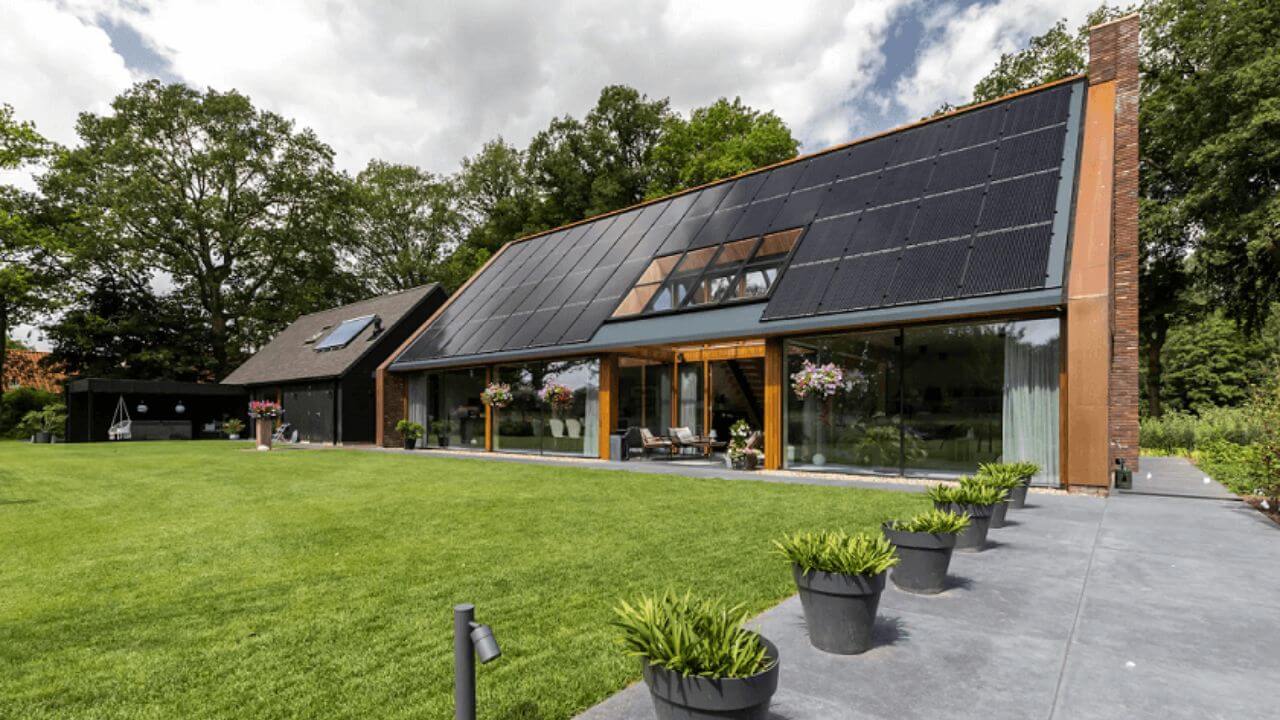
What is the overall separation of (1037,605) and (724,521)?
344cm

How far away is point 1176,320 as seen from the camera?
2555 cm

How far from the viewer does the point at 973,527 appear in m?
5.59

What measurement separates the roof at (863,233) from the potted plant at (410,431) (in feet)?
6.63

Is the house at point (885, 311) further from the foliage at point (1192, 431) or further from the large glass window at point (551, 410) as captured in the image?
the foliage at point (1192, 431)

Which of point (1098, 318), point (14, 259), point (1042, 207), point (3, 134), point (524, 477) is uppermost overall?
point (3, 134)

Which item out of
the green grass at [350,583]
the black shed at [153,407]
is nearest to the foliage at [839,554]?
the green grass at [350,583]

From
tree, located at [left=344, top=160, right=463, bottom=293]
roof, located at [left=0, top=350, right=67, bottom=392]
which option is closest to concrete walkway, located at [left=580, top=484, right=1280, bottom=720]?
tree, located at [left=344, top=160, right=463, bottom=293]

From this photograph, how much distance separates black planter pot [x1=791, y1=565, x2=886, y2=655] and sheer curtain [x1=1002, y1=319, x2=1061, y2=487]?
812 centimetres

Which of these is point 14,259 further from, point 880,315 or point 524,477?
point 880,315

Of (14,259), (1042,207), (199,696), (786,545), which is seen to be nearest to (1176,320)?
(1042,207)

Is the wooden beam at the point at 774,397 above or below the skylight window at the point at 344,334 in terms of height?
below

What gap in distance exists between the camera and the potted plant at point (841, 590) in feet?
10.9

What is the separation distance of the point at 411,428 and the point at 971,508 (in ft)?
60.1

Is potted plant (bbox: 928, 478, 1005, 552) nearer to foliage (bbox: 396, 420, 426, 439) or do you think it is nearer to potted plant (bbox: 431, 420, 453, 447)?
potted plant (bbox: 431, 420, 453, 447)
